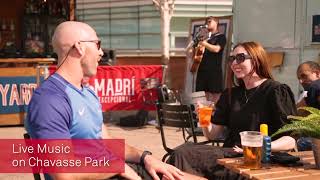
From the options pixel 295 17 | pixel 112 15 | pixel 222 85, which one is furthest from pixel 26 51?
pixel 295 17

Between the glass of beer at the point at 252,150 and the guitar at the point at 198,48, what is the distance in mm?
5685

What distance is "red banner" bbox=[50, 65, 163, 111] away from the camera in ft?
31.0

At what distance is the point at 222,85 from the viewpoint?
835 centimetres

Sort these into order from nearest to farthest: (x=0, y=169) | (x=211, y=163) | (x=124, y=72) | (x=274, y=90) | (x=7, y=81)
Result: (x=211, y=163), (x=274, y=90), (x=0, y=169), (x=7, y=81), (x=124, y=72)

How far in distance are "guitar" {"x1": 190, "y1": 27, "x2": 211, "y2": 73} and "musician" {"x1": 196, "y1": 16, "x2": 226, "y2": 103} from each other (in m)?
0.07

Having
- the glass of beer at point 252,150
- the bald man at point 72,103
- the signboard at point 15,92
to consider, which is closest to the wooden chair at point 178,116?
the bald man at point 72,103

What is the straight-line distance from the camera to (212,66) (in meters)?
8.30

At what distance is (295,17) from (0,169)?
4.48 m

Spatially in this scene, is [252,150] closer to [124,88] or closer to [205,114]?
[205,114]

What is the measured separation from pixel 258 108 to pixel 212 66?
4.76 m

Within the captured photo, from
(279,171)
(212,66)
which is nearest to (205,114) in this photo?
(279,171)

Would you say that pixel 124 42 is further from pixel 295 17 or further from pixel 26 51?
pixel 295 17

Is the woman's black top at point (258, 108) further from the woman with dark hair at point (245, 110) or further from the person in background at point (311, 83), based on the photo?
the person in background at point (311, 83)

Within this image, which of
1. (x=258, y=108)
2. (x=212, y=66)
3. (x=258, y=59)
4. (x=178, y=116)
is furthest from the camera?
(x=212, y=66)
